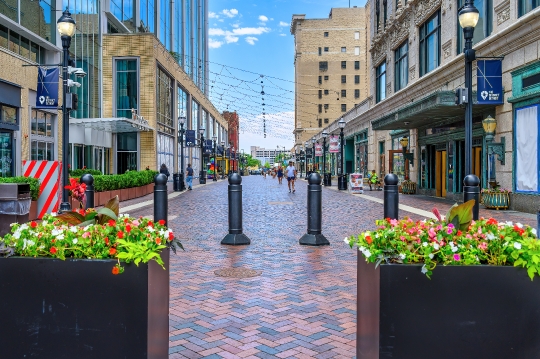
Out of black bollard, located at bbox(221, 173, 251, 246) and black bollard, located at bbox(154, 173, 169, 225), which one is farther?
black bollard, located at bbox(221, 173, 251, 246)

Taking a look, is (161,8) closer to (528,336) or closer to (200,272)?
(200,272)

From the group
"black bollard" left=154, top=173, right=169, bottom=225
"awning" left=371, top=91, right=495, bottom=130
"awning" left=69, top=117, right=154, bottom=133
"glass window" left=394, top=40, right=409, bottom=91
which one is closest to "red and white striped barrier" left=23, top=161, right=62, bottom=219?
"black bollard" left=154, top=173, right=169, bottom=225

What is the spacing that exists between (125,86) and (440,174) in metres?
24.0

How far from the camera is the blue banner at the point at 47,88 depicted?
804 inches

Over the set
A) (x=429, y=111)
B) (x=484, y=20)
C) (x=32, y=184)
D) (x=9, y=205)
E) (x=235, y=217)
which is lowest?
(x=235, y=217)

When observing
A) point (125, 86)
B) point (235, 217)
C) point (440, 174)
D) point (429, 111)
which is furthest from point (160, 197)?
point (125, 86)

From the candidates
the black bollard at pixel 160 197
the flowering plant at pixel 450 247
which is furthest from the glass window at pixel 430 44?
the flowering plant at pixel 450 247

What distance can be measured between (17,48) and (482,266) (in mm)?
23157

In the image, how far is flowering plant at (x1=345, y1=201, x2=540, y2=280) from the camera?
2.67 metres

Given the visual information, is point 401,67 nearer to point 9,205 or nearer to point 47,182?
point 47,182

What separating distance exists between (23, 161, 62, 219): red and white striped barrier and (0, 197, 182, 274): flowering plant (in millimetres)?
10049

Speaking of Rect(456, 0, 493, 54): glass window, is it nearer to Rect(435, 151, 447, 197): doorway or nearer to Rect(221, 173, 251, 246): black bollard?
Rect(435, 151, 447, 197): doorway

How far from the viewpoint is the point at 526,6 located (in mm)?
14461

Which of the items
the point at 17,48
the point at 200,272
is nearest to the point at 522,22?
the point at 200,272
